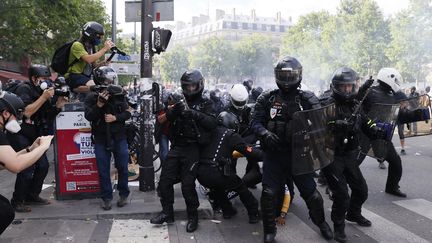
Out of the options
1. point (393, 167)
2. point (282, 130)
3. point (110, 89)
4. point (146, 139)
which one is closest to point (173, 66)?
point (146, 139)

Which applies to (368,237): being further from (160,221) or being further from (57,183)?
(57,183)

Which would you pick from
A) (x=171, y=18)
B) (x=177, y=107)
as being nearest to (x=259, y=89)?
(x=171, y=18)

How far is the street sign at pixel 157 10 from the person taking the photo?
6750 mm

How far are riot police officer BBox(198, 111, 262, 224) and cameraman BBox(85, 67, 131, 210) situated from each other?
119 cm

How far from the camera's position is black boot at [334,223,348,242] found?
4.70 metres

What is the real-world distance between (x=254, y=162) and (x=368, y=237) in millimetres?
1883

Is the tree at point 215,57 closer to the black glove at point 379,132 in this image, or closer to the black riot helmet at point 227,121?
the black riot helmet at point 227,121

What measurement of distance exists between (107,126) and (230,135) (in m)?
1.58

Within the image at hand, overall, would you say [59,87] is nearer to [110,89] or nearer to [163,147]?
[110,89]

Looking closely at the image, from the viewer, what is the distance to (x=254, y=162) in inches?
243

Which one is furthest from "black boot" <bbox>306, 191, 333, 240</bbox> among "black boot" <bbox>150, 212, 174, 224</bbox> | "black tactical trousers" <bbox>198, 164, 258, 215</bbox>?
"black boot" <bbox>150, 212, 174, 224</bbox>

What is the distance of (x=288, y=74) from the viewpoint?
15.2 feet

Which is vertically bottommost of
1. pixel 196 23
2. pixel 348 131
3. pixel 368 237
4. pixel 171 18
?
Result: pixel 368 237

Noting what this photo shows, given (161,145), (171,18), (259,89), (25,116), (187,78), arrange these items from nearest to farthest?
(187,78)
(25,116)
(171,18)
(161,145)
(259,89)
